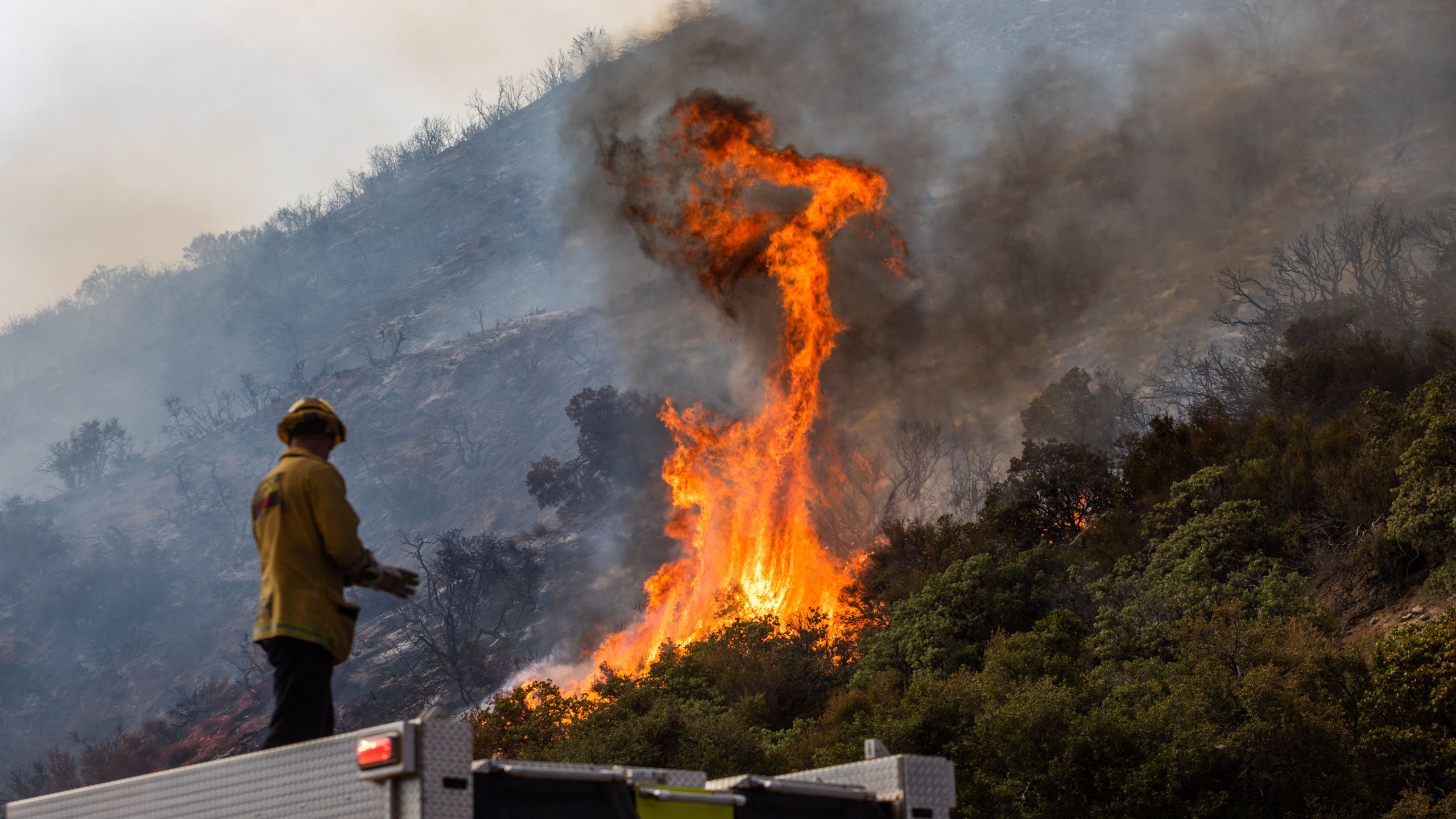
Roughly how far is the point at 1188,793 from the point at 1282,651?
3.68 meters

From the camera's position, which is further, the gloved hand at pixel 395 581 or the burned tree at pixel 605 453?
the burned tree at pixel 605 453

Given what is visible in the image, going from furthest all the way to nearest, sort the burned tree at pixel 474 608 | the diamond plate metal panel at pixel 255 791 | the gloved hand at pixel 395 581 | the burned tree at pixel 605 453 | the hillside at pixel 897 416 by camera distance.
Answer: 1. the burned tree at pixel 605 453
2. the burned tree at pixel 474 608
3. the hillside at pixel 897 416
4. the gloved hand at pixel 395 581
5. the diamond plate metal panel at pixel 255 791

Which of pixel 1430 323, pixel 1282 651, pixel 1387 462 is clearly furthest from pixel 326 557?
pixel 1430 323

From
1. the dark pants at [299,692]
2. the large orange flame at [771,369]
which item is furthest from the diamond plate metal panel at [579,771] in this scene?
the large orange flame at [771,369]

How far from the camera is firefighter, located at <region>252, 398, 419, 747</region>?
5.45m

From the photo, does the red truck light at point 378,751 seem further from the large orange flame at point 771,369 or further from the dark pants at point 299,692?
the large orange flame at point 771,369

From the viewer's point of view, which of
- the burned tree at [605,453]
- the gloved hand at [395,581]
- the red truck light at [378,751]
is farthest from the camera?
the burned tree at [605,453]

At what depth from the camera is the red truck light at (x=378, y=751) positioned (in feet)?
13.7

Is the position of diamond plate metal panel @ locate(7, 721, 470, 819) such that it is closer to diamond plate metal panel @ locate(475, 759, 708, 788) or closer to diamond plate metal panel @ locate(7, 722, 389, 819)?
diamond plate metal panel @ locate(7, 722, 389, 819)

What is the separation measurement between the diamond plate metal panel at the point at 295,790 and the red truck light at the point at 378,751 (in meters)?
0.04

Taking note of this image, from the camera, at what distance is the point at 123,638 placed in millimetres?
91188

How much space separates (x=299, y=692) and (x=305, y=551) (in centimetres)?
59

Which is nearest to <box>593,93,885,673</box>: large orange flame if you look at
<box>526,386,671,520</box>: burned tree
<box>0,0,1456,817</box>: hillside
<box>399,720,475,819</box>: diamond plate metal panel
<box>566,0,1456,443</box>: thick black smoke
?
<box>0,0,1456,817</box>: hillside

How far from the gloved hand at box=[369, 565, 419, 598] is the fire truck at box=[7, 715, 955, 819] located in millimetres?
1081
